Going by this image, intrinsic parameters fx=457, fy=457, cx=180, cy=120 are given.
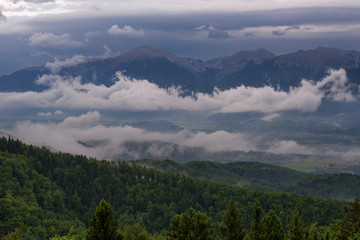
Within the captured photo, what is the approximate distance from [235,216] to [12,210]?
441 ft

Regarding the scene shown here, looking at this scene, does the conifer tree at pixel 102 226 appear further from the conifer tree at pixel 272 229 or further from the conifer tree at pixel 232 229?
the conifer tree at pixel 272 229

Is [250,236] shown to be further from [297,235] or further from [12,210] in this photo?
[12,210]

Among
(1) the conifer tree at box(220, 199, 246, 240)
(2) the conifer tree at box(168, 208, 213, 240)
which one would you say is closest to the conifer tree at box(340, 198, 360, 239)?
(1) the conifer tree at box(220, 199, 246, 240)

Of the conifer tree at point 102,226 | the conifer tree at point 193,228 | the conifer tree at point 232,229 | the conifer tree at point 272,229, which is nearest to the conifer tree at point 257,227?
the conifer tree at point 272,229

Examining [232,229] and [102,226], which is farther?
[232,229]

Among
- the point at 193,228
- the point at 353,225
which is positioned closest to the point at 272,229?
the point at 353,225

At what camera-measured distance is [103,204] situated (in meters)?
69.3

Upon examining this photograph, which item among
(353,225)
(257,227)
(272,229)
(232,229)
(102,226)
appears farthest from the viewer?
(353,225)

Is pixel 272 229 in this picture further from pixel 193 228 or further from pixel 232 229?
pixel 193 228

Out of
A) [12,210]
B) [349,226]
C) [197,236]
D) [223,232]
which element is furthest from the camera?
[12,210]

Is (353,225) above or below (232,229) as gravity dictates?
below

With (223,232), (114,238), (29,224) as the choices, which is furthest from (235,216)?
(29,224)

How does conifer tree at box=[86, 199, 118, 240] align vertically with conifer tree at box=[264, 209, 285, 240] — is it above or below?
above

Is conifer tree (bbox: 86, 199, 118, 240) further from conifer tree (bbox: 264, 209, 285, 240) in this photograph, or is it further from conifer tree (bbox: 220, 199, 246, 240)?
conifer tree (bbox: 264, 209, 285, 240)
